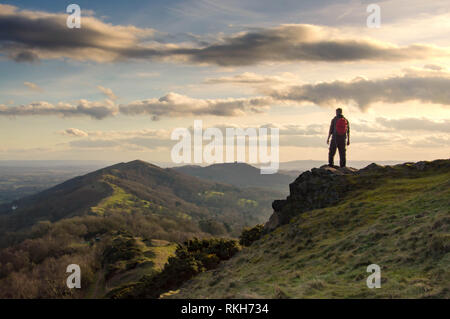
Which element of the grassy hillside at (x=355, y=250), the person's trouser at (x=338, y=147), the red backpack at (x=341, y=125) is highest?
the red backpack at (x=341, y=125)

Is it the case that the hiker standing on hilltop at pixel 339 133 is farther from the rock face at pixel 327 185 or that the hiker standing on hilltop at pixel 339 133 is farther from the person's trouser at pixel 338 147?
the rock face at pixel 327 185

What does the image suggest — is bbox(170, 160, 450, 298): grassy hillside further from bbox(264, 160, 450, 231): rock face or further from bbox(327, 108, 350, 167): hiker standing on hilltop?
bbox(327, 108, 350, 167): hiker standing on hilltop

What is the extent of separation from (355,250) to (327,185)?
14753 millimetres

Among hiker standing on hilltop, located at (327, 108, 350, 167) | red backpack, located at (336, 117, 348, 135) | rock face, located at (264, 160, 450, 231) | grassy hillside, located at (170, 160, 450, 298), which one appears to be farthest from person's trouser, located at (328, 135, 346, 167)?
grassy hillside, located at (170, 160, 450, 298)

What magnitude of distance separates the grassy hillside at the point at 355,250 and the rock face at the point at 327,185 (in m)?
0.24

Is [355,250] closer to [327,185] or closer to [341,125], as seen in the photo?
[327,185]

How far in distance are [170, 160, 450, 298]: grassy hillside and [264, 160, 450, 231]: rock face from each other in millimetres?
243

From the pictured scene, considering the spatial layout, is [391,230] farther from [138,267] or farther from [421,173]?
[138,267]

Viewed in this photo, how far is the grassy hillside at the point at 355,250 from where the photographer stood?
12.9 m

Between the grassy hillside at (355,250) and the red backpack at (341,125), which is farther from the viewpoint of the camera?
the red backpack at (341,125)

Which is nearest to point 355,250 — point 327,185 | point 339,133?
point 327,185

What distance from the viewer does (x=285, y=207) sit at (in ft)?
105

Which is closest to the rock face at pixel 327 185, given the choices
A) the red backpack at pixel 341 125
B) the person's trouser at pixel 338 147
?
the person's trouser at pixel 338 147
